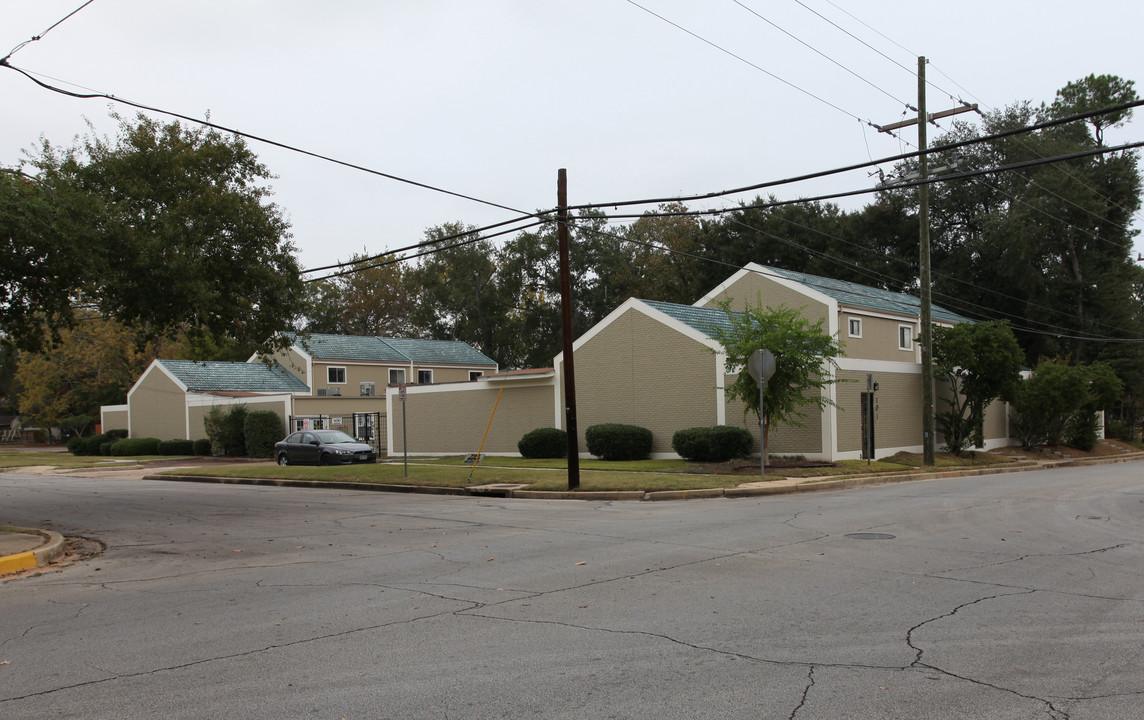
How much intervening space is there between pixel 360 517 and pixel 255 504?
14.8 ft

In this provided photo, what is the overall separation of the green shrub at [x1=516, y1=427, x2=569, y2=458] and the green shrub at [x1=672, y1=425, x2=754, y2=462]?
5255mm

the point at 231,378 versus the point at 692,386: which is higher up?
the point at 231,378

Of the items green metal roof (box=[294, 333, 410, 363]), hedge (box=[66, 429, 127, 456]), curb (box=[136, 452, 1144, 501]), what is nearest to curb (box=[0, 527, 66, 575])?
curb (box=[136, 452, 1144, 501])

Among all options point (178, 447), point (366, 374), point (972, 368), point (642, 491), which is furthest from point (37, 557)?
point (366, 374)

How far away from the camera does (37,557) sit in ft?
36.5

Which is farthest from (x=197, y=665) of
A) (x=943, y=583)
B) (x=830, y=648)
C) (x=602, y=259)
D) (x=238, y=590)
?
(x=602, y=259)

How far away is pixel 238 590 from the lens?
8.95m

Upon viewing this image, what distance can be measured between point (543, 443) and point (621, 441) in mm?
3383

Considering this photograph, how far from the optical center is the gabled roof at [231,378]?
4812cm

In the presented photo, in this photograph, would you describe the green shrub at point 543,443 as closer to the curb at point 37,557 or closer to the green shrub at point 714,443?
the green shrub at point 714,443

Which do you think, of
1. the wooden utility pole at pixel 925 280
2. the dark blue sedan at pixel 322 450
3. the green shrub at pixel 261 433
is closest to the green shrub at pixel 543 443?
the dark blue sedan at pixel 322 450

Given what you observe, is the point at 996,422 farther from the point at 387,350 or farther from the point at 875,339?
the point at 387,350

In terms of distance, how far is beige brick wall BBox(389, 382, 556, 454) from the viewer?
3300cm

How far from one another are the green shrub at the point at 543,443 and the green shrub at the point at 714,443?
525 cm
